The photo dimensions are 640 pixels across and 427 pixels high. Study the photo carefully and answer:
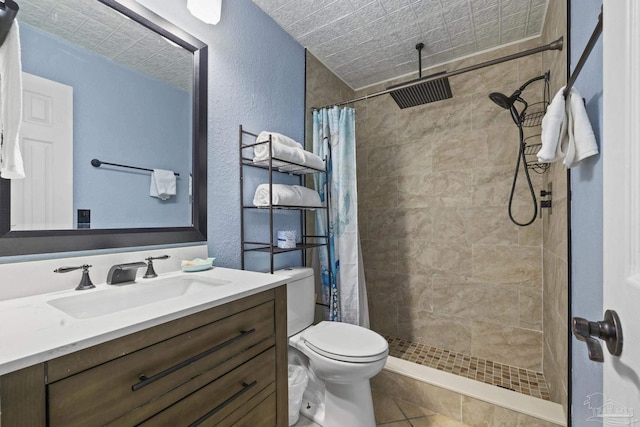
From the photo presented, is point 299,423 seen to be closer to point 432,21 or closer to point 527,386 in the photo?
point 527,386

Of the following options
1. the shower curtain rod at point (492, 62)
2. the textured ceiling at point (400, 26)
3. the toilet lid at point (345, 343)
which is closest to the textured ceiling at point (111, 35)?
the textured ceiling at point (400, 26)

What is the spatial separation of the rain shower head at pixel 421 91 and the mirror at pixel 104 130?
1249 millimetres

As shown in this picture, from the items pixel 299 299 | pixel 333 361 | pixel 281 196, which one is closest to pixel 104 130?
pixel 281 196

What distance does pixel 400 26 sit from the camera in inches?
72.4

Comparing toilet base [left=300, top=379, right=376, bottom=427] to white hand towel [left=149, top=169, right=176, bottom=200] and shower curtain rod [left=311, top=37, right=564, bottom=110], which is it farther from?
shower curtain rod [left=311, top=37, right=564, bottom=110]

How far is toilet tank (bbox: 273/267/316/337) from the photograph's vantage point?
5.11ft

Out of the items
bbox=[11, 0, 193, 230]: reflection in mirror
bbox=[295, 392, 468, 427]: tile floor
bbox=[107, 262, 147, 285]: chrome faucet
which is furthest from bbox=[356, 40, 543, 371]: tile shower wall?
bbox=[107, 262, 147, 285]: chrome faucet

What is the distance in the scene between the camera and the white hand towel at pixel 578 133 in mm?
801

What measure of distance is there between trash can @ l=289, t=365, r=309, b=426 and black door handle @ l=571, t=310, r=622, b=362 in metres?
1.29

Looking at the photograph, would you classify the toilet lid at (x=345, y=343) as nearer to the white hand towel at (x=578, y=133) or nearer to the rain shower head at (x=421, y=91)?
the white hand towel at (x=578, y=133)

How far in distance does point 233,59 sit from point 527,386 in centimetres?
269

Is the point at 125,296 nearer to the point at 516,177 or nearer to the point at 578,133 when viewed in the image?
the point at 578,133

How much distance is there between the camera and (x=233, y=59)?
152 centimetres

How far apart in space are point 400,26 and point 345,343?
2.01 meters
